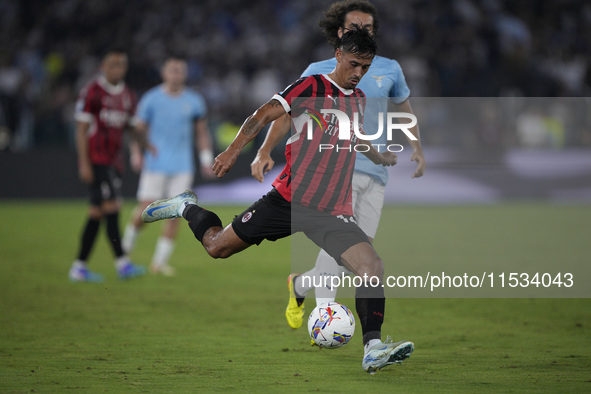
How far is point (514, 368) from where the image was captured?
4.90 m

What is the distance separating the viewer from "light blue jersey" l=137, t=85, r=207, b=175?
9688 mm

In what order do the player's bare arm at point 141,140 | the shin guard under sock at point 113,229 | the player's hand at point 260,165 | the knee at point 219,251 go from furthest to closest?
the player's bare arm at point 141,140, the shin guard under sock at point 113,229, the knee at point 219,251, the player's hand at point 260,165

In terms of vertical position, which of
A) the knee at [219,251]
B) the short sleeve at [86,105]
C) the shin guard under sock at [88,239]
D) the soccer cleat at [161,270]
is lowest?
the soccer cleat at [161,270]

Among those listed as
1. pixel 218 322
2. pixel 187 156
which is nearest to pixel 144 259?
pixel 187 156

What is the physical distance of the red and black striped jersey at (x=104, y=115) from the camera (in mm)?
8734

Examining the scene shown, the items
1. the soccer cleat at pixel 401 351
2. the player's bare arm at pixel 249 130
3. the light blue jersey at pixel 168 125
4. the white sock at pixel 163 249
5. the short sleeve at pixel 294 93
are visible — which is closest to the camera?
the soccer cleat at pixel 401 351

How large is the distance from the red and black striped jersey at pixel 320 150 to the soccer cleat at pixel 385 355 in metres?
0.89

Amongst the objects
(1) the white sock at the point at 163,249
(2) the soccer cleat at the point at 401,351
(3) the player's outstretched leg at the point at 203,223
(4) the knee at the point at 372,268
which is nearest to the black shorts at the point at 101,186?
(1) the white sock at the point at 163,249

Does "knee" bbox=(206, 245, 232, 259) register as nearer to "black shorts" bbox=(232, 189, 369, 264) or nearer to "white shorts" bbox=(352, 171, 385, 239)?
"black shorts" bbox=(232, 189, 369, 264)

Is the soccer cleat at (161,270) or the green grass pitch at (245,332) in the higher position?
the green grass pitch at (245,332)

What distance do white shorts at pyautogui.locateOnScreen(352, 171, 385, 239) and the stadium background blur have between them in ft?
35.4

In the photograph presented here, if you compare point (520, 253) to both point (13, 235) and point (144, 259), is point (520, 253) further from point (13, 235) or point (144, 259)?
point (13, 235)

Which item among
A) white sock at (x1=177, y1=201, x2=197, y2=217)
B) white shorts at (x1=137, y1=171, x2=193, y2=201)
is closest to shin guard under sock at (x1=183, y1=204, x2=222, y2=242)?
white sock at (x1=177, y1=201, x2=197, y2=217)

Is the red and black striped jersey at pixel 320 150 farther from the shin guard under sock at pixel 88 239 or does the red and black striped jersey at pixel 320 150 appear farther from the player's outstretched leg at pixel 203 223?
the shin guard under sock at pixel 88 239
